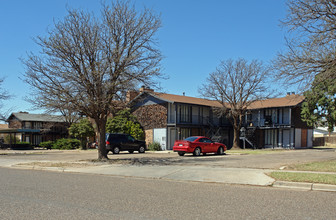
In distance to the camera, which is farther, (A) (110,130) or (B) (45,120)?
(B) (45,120)

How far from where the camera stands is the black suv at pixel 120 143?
90.2 ft

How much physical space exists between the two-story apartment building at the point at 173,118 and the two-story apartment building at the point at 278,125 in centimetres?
400

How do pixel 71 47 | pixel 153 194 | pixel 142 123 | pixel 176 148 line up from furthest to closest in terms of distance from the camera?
pixel 142 123 → pixel 176 148 → pixel 71 47 → pixel 153 194

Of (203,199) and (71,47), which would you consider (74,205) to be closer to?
(203,199)

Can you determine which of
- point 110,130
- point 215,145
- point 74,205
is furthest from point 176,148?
point 74,205

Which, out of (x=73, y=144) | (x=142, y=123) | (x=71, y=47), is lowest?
(x=73, y=144)

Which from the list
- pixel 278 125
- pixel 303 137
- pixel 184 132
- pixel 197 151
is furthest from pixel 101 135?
pixel 303 137

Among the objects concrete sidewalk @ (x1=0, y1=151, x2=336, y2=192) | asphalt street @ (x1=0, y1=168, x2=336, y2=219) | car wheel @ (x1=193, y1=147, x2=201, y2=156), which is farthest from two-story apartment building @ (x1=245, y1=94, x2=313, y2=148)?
asphalt street @ (x1=0, y1=168, x2=336, y2=219)

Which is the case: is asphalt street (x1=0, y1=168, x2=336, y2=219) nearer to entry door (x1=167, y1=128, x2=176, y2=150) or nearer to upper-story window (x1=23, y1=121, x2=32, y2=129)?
entry door (x1=167, y1=128, x2=176, y2=150)

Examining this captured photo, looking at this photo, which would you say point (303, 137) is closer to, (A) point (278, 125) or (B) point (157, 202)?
(A) point (278, 125)

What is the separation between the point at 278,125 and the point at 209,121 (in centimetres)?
801

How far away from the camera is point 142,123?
3844cm

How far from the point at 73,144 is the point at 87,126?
539cm

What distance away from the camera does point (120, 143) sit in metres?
28.2
